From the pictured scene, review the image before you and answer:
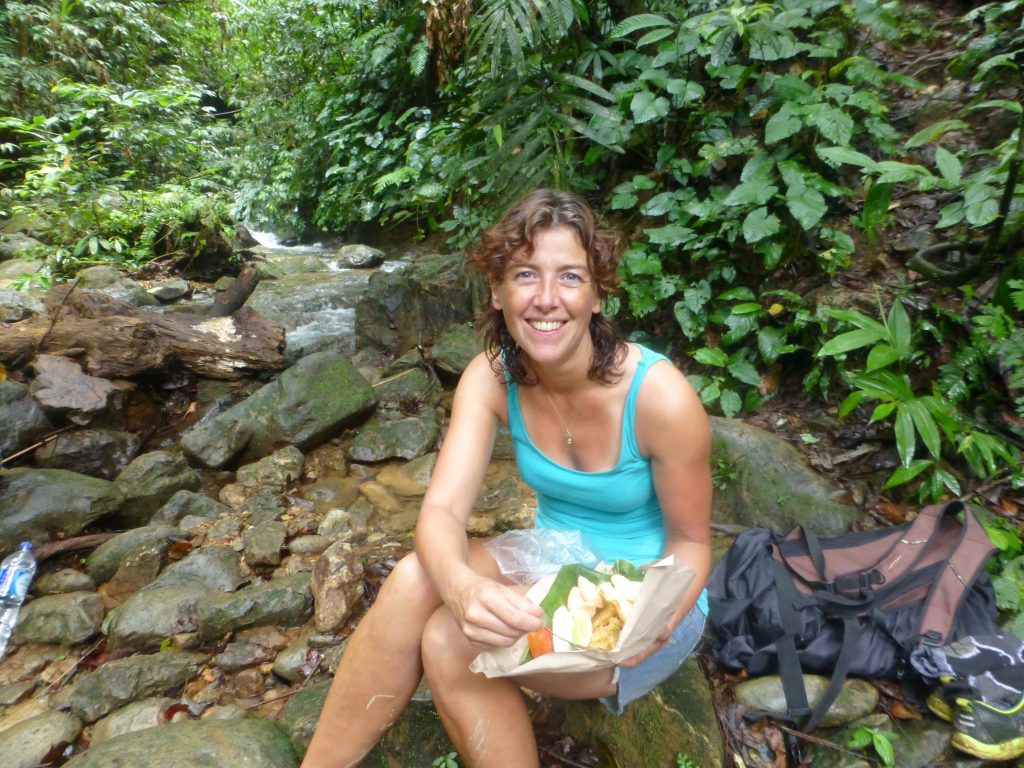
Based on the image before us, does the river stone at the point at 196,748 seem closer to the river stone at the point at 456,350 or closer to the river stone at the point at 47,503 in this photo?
the river stone at the point at 47,503

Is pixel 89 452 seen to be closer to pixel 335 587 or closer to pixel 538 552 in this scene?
pixel 335 587

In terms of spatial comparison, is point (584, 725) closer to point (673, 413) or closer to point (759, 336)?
point (673, 413)

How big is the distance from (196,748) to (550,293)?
158 cm

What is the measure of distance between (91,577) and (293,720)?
1770mm

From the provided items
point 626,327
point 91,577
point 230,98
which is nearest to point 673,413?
point 626,327

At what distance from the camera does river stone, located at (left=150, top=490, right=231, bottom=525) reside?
352cm

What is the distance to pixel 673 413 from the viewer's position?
1462 mm

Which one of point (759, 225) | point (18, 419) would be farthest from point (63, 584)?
point (759, 225)

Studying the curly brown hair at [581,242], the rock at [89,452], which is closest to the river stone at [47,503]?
the rock at [89,452]

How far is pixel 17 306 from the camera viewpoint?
18.7ft

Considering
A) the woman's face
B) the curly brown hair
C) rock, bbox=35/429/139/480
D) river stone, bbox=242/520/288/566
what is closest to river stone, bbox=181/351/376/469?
rock, bbox=35/429/139/480

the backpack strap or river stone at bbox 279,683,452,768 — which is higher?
the backpack strap

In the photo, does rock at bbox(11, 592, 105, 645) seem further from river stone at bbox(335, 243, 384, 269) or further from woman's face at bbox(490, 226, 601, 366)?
river stone at bbox(335, 243, 384, 269)

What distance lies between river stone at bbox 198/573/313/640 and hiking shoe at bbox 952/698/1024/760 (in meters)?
2.31
